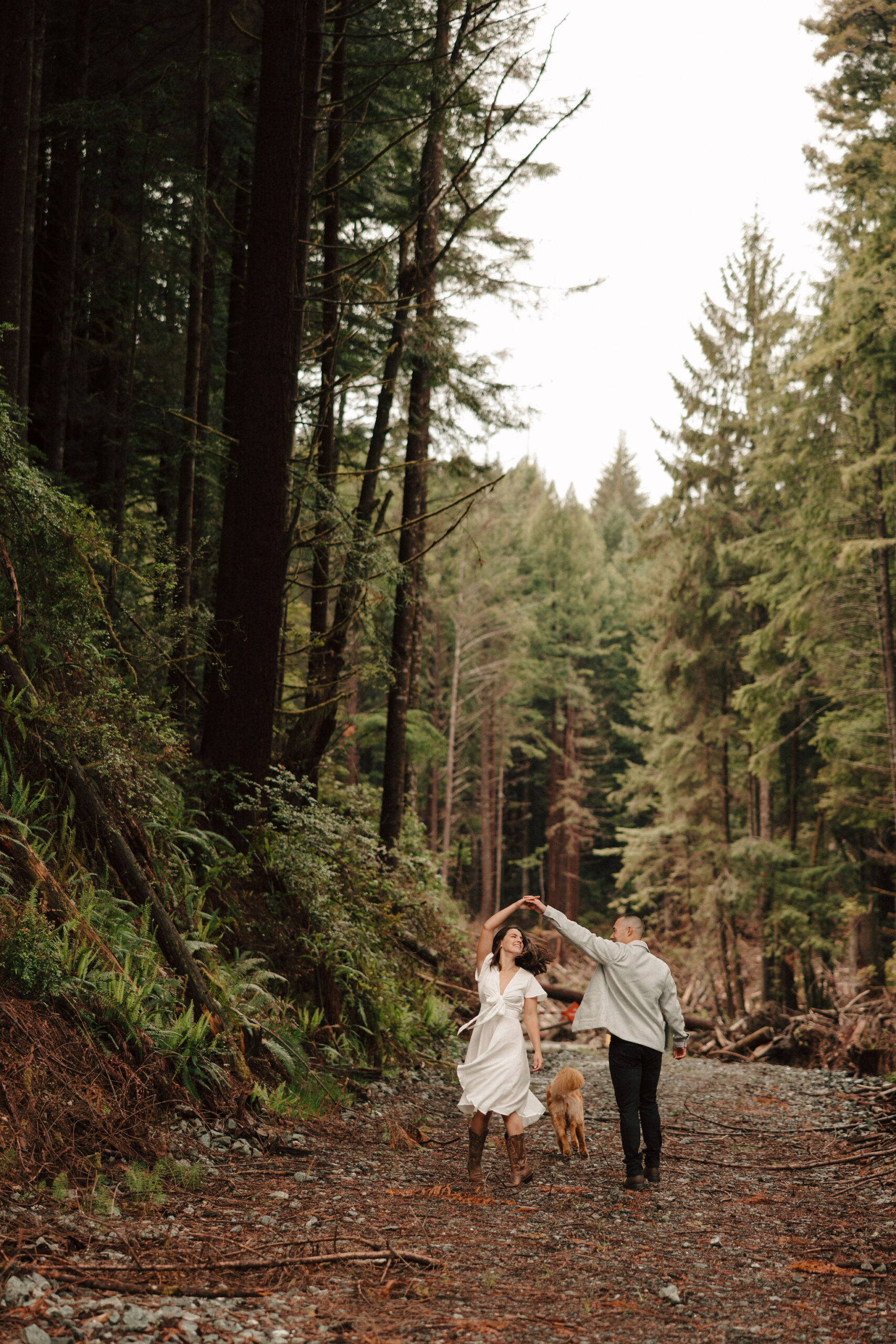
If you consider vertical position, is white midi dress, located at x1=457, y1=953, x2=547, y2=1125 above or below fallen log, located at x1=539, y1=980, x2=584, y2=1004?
above

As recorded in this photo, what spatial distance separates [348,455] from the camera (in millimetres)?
18062

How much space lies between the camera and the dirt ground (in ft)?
11.1

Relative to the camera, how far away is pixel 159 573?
9430 mm

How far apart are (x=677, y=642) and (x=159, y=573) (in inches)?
712

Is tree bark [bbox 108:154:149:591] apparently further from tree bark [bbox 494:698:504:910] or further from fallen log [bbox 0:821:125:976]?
tree bark [bbox 494:698:504:910]

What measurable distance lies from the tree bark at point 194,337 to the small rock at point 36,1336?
7.20m

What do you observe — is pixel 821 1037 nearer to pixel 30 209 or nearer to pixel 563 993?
pixel 563 993

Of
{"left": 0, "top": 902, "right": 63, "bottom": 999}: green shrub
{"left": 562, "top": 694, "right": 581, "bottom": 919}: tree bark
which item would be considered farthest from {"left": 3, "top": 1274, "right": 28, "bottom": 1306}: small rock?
{"left": 562, "top": 694, "right": 581, "bottom": 919}: tree bark

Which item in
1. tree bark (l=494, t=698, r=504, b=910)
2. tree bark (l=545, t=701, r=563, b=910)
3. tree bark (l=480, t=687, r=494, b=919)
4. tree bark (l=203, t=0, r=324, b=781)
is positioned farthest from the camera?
tree bark (l=545, t=701, r=563, b=910)

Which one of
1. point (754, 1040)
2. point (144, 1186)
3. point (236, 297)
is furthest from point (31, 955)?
point (754, 1040)

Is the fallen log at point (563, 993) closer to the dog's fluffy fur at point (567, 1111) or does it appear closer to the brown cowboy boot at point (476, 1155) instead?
the dog's fluffy fur at point (567, 1111)

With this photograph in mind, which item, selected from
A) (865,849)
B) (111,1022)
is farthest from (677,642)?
(111,1022)

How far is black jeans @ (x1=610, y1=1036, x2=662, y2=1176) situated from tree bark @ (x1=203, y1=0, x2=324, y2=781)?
4.40 m

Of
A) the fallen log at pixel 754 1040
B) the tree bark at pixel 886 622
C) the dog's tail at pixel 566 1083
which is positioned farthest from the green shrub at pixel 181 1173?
the tree bark at pixel 886 622
